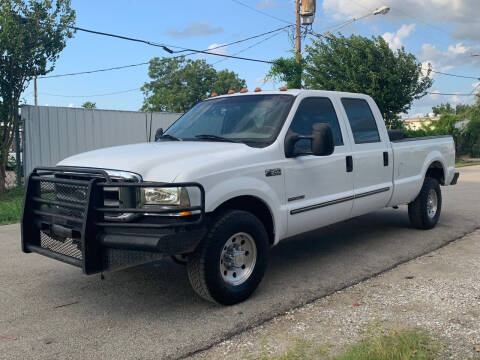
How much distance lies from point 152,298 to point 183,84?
6254cm

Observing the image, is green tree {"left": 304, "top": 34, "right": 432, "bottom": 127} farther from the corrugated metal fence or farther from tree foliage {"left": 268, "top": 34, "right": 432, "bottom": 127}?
the corrugated metal fence

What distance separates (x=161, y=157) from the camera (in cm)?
402

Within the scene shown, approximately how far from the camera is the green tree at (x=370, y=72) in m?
21.1

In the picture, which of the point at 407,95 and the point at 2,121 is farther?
the point at 407,95

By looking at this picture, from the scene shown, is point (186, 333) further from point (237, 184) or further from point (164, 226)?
point (237, 184)

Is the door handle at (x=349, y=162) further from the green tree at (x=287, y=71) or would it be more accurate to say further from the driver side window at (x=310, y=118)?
the green tree at (x=287, y=71)

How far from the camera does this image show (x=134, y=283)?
4.89 meters

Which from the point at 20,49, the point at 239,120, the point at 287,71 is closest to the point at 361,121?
the point at 239,120

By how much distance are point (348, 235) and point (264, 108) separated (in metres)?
2.77

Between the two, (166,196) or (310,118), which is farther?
(310,118)

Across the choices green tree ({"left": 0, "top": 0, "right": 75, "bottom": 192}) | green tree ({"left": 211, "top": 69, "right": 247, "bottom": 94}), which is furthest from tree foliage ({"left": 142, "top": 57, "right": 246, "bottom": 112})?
green tree ({"left": 0, "top": 0, "right": 75, "bottom": 192})

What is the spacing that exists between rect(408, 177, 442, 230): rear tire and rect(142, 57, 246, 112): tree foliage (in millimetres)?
55292

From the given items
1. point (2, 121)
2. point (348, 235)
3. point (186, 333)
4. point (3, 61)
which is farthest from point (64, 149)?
point (186, 333)

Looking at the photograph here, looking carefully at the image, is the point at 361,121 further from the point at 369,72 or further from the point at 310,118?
the point at 369,72
